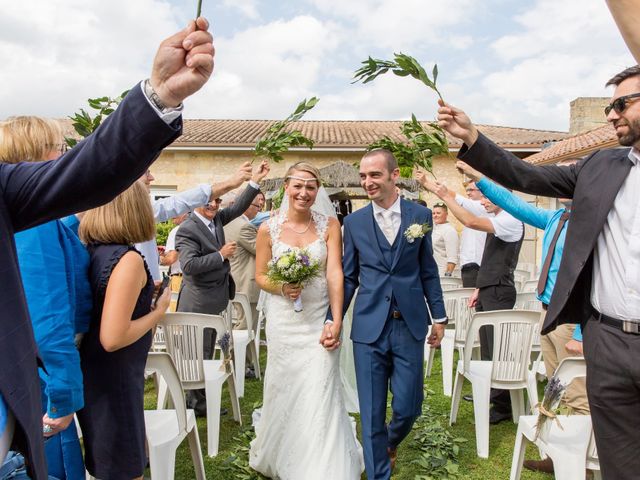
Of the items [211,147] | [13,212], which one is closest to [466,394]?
[13,212]

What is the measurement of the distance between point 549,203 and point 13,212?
1714 cm

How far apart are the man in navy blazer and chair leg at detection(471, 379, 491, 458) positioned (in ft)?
13.3

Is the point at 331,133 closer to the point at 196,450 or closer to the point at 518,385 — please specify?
the point at 518,385

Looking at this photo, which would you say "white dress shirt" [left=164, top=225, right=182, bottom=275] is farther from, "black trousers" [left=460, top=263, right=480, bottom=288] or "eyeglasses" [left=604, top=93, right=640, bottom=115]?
"eyeglasses" [left=604, top=93, right=640, bottom=115]

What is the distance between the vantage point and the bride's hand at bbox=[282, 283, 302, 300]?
4082 millimetres

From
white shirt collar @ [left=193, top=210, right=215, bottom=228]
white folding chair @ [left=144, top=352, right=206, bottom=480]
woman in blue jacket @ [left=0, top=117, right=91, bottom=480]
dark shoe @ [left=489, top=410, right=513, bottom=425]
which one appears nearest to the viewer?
woman in blue jacket @ [left=0, top=117, right=91, bottom=480]

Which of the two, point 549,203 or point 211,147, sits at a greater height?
point 211,147

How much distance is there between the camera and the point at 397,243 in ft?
13.3

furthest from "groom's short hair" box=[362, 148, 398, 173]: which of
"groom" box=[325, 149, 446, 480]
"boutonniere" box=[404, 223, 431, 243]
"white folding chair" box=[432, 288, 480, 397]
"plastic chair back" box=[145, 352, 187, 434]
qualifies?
"white folding chair" box=[432, 288, 480, 397]

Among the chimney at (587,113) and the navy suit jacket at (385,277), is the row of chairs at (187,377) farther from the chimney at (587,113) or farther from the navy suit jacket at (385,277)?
the chimney at (587,113)

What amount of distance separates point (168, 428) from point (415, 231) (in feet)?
7.79

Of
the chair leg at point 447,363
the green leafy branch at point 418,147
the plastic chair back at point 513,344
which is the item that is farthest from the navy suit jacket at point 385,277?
the chair leg at point 447,363

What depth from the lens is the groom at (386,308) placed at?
3936 mm

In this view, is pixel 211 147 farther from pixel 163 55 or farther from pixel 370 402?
pixel 163 55
